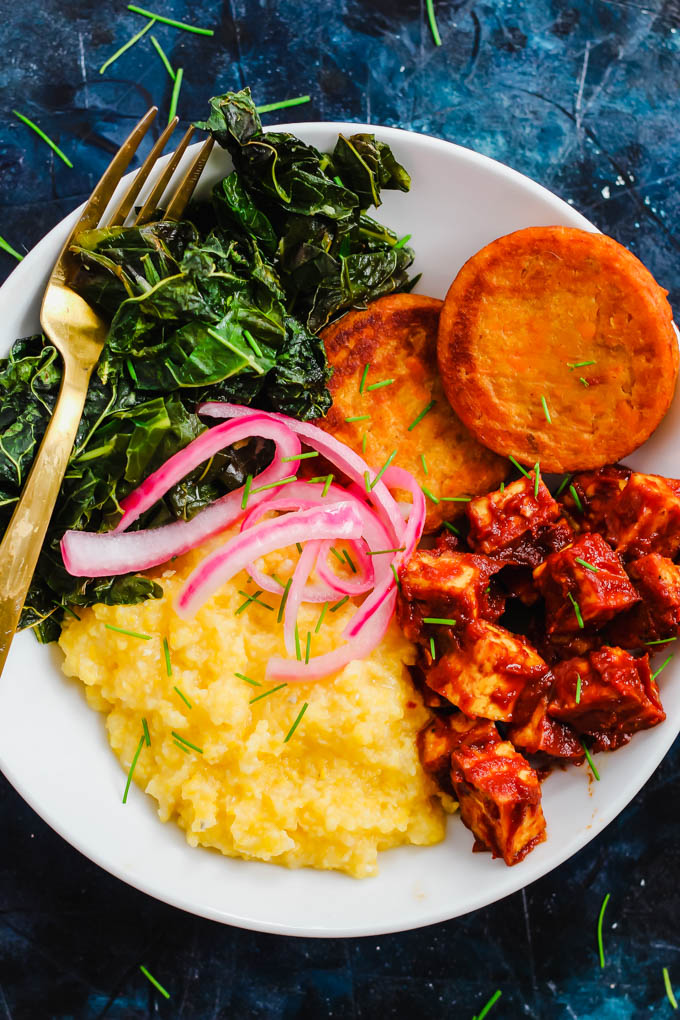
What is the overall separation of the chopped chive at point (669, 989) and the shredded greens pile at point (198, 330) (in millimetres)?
3376

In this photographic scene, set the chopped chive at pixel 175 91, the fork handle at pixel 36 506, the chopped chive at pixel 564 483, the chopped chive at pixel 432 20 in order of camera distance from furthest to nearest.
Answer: the chopped chive at pixel 432 20, the chopped chive at pixel 175 91, the chopped chive at pixel 564 483, the fork handle at pixel 36 506

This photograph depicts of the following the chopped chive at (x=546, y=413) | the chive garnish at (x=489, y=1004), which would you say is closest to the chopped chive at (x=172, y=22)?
the chopped chive at (x=546, y=413)

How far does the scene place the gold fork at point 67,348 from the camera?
3.34 metres

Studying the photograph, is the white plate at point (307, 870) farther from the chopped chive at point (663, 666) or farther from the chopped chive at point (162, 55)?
the chopped chive at point (162, 55)

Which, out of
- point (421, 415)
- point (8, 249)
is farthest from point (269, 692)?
point (8, 249)

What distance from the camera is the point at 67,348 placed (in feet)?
11.4

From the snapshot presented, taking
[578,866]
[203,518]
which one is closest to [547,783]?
[578,866]

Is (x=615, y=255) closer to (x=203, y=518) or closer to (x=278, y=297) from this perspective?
(x=278, y=297)

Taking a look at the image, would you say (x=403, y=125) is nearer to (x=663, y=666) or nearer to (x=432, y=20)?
(x=432, y=20)

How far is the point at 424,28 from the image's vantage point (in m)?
4.38

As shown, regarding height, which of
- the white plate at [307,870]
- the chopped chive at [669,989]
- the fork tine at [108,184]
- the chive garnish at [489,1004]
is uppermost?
the fork tine at [108,184]

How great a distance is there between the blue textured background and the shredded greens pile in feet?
3.03

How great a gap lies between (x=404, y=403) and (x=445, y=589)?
1039 millimetres

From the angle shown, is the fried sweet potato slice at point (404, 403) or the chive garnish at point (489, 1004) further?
the chive garnish at point (489, 1004)
